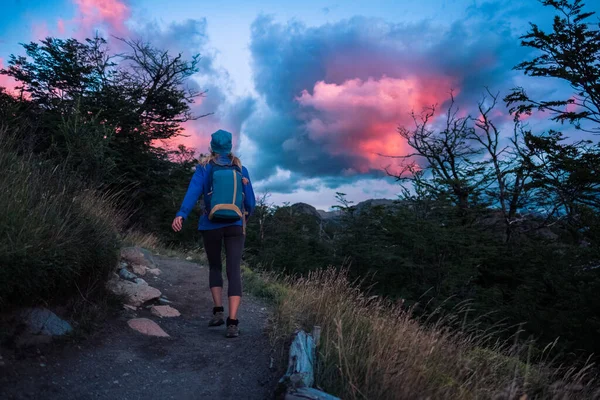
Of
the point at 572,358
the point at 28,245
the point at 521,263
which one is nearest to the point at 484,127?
the point at 521,263

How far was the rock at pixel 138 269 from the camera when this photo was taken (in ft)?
27.0

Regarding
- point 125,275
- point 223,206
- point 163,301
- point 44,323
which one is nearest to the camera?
point 44,323

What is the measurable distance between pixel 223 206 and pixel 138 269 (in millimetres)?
4627

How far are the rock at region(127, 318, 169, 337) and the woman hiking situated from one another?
852mm

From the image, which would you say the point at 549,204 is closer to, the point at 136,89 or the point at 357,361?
the point at 357,361

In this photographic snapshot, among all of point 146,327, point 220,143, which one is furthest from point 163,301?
point 220,143

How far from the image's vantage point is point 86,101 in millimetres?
19297

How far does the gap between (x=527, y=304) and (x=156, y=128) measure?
19056 mm

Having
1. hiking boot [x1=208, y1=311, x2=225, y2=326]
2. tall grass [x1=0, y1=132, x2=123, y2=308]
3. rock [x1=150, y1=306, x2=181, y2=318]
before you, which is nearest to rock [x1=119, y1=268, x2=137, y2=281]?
rock [x1=150, y1=306, x2=181, y2=318]

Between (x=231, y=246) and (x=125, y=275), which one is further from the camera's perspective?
(x=125, y=275)

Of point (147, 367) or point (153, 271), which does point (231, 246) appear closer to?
point (147, 367)

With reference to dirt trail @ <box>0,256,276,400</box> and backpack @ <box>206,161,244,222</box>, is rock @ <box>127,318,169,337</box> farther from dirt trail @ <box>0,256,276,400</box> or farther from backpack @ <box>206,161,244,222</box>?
backpack @ <box>206,161,244,222</box>

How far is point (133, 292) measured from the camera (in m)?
6.08

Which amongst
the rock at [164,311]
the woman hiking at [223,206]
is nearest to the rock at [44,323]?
the woman hiking at [223,206]
